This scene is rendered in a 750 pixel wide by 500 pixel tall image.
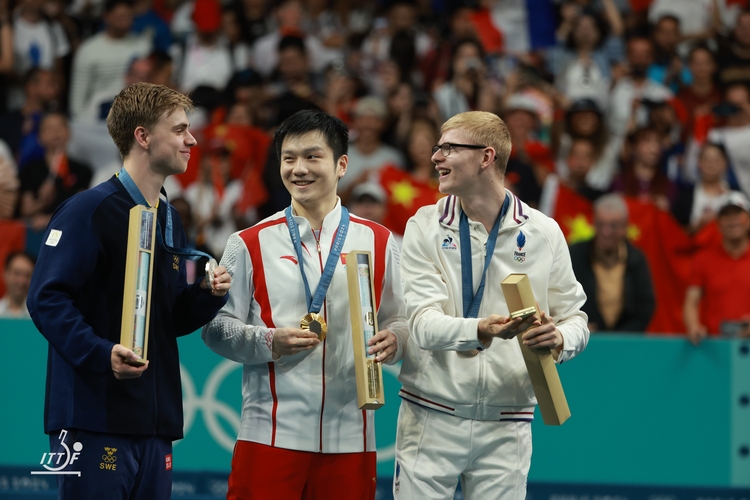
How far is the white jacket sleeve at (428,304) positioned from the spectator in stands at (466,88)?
6077 millimetres

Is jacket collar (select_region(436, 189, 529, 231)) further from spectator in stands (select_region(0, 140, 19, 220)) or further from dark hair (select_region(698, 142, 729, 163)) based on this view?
spectator in stands (select_region(0, 140, 19, 220))

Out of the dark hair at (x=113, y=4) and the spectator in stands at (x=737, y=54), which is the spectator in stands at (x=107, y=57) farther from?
the spectator in stands at (x=737, y=54)

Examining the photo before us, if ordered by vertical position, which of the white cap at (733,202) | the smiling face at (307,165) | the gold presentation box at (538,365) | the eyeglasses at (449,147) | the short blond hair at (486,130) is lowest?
the gold presentation box at (538,365)

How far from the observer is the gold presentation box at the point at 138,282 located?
4.00 m

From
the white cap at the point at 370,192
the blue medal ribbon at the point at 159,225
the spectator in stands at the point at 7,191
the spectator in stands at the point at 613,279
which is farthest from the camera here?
the spectator in stands at the point at 7,191

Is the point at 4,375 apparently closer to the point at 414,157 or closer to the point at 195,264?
the point at 195,264

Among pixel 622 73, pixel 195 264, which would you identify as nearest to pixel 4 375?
pixel 195 264

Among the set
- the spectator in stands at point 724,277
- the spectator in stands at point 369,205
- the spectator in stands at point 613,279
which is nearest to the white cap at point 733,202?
the spectator in stands at point 724,277

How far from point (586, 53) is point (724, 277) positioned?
164 inches

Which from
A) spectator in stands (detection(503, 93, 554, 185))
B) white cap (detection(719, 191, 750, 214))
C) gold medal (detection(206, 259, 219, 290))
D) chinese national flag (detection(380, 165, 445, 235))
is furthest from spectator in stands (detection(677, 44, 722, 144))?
gold medal (detection(206, 259, 219, 290))

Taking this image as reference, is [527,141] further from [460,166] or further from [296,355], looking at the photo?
[296,355]

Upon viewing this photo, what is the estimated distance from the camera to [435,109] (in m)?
10.5

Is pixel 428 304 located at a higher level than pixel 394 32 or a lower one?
lower

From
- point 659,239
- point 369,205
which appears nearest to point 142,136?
point 369,205
